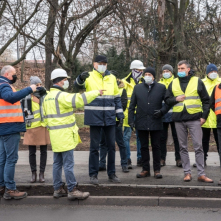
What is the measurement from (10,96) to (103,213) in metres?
2.22

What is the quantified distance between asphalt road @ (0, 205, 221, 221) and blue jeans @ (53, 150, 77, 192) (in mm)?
380

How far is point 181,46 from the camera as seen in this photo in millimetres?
13172

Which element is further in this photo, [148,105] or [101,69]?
[148,105]

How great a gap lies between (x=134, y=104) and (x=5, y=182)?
2828 millimetres

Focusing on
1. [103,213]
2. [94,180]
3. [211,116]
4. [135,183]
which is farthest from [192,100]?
[103,213]

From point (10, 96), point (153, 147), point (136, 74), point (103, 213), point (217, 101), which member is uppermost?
point (136, 74)

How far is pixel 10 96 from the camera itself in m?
6.29

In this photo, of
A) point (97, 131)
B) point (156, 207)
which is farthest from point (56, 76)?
point (156, 207)

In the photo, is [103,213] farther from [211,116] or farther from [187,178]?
[211,116]

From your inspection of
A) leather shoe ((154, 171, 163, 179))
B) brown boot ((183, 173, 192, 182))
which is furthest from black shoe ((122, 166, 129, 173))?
brown boot ((183, 173, 192, 182))

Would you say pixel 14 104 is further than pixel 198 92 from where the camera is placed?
No

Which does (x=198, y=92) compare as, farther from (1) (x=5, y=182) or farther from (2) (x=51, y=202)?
(1) (x=5, y=182)

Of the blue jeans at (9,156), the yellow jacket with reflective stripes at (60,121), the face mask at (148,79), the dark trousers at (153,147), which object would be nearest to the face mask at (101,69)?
the face mask at (148,79)

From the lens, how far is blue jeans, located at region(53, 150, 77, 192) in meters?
6.35
